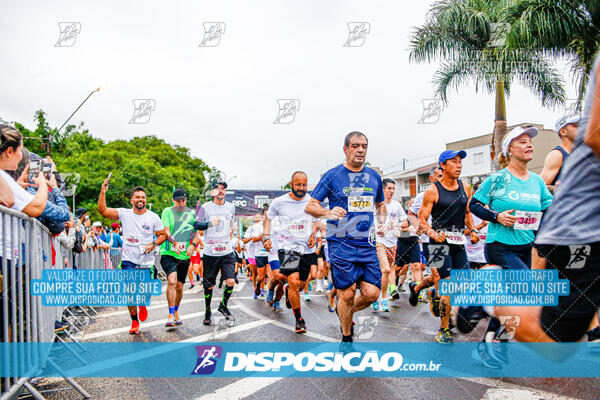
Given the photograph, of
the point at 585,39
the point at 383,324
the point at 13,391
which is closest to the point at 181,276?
the point at 383,324

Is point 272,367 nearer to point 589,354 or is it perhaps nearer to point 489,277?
point 489,277

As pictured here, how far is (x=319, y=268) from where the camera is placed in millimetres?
11258

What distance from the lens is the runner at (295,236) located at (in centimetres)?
691

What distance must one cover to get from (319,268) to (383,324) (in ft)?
15.4

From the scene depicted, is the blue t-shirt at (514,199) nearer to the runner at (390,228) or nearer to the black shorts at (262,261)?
the runner at (390,228)

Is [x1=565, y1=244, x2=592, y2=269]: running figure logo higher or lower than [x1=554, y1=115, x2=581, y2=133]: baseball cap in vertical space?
lower

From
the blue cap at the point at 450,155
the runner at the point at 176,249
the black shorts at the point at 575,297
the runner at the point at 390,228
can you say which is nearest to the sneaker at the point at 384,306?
the runner at the point at 390,228

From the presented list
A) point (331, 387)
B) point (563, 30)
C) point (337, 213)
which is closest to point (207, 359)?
point (331, 387)

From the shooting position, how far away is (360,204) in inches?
201

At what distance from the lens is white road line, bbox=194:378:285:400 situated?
3604mm

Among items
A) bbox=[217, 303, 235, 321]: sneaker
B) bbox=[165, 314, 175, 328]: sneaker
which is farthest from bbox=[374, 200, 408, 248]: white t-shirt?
bbox=[165, 314, 175, 328]: sneaker

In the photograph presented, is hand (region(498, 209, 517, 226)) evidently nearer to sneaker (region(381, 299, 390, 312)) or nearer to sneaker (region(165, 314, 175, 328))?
sneaker (region(381, 299, 390, 312))

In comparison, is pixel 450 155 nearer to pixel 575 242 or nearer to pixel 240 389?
pixel 575 242

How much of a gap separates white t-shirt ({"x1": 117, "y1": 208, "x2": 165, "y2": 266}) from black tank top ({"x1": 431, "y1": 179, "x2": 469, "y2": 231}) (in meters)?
4.31
